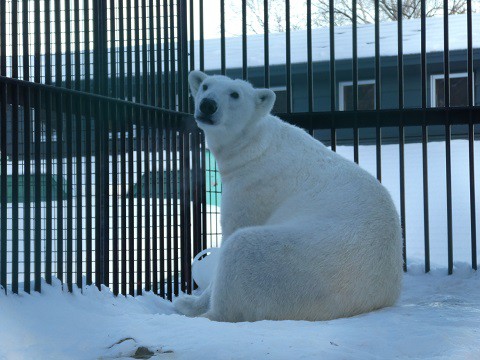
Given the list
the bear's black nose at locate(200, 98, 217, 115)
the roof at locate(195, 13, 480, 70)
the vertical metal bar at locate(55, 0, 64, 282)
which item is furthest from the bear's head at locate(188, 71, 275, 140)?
the roof at locate(195, 13, 480, 70)

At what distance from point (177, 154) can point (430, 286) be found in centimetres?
242

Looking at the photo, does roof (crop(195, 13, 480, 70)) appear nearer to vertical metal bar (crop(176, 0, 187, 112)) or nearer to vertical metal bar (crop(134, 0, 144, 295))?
vertical metal bar (crop(176, 0, 187, 112))

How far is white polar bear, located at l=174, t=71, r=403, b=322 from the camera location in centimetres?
412

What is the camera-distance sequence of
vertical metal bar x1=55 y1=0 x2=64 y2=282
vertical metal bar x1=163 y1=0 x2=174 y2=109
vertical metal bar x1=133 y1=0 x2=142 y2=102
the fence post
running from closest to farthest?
vertical metal bar x1=55 y1=0 x2=64 y2=282
the fence post
vertical metal bar x1=133 y1=0 x2=142 y2=102
vertical metal bar x1=163 y1=0 x2=174 y2=109

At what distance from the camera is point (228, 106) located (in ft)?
16.8

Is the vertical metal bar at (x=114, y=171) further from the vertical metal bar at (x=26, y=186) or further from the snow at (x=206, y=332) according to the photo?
the vertical metal bar at (x=26, y=186)

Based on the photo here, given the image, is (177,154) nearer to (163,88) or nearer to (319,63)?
(163,88)

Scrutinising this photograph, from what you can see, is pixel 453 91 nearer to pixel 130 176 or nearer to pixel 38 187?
pixel 130 176

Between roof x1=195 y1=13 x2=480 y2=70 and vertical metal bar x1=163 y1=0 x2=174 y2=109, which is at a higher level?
roof x1=195 y1=13 x2=480 y2=70

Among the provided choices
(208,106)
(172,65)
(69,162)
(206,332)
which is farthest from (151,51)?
(206,332)

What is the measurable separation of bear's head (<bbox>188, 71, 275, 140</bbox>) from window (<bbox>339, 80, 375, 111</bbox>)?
33.5ft

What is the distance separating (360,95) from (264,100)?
11.1m

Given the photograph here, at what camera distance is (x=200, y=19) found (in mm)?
7051

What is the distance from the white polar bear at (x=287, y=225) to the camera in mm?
4117
